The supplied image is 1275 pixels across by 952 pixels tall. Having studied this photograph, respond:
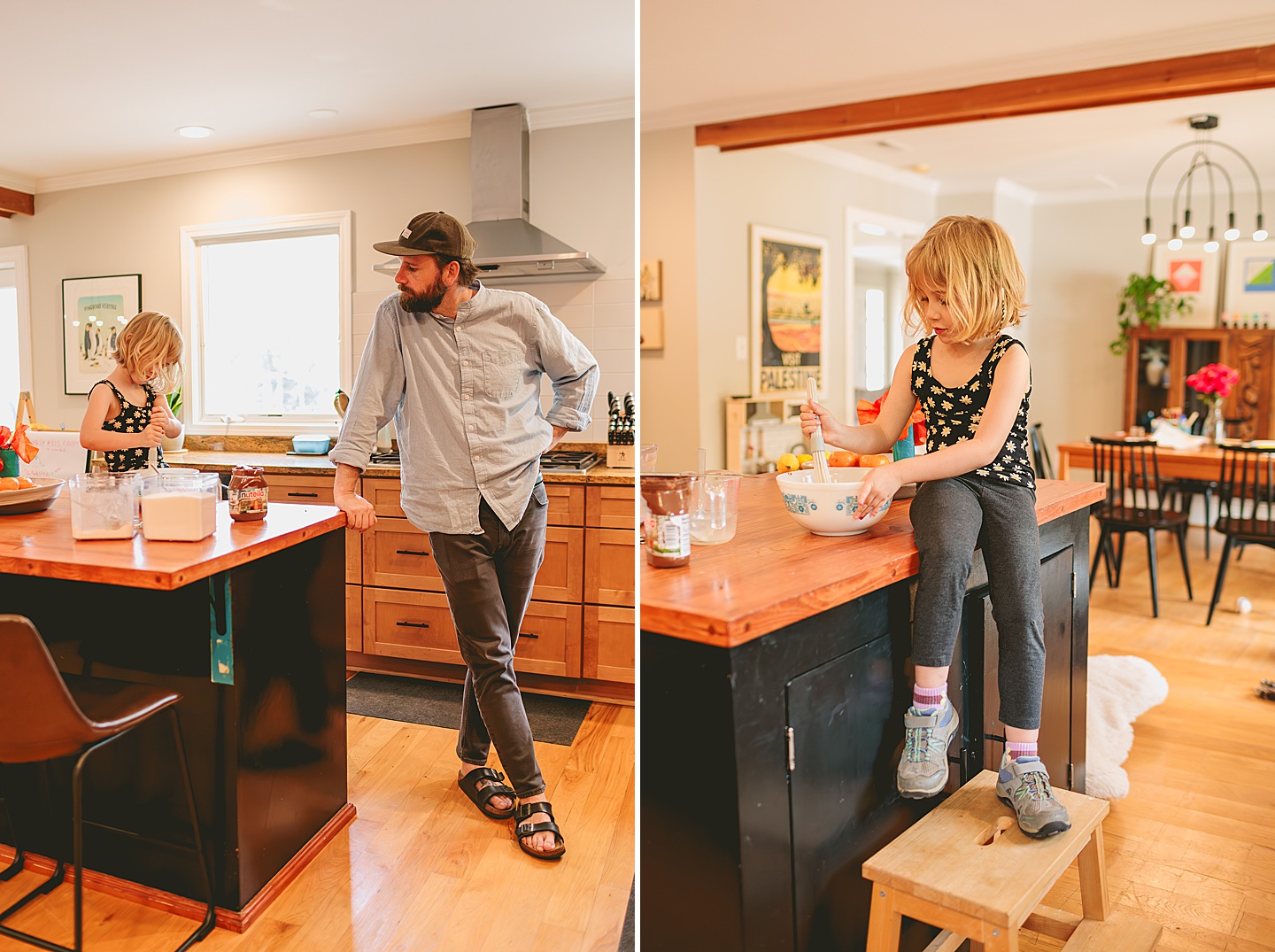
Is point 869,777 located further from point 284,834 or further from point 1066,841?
point 284,834

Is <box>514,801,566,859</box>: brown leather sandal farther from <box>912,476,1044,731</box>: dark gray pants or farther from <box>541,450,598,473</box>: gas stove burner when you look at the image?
<box>912,476,1044,731</box>: dark gray pants

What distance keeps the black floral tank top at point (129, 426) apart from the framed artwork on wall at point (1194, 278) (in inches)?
278

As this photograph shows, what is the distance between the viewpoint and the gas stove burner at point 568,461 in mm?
1035

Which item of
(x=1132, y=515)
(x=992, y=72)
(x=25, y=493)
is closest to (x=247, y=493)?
(x=25, y=493)

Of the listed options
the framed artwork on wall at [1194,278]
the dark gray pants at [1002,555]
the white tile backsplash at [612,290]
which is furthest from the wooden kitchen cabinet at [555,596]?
the framed artwork on wall at [1194,278]

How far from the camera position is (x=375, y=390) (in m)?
1.00

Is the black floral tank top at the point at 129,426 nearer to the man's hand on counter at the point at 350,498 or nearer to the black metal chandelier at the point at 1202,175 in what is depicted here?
the man's hand on counter at the point at 350,498

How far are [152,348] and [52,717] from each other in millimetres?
478

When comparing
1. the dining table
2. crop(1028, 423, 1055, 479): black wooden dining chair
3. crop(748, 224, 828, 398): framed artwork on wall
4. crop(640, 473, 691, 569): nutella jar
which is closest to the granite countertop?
crop(640, 473, 691, 569): nutella jar

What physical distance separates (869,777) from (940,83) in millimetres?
3700

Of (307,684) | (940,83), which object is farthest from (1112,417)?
(307,684)

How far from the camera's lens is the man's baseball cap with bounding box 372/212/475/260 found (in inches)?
40.3

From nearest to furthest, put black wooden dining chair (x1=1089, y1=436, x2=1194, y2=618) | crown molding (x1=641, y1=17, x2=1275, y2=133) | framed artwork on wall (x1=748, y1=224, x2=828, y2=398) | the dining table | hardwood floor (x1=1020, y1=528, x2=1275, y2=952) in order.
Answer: hardwood floor (x1=1020, y1=528, x2=1275, y2=952), crown molding (x1=641, y1=17, x2=1275, y2=133), black wooden dining chair (x1=1089, y1=436, x2=1194, y2=618), the dining table, framed artwork on wall (x1=748, y1=224, x2=828, y2=398)

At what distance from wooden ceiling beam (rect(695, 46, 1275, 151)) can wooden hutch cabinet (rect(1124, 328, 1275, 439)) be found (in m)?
3.00
